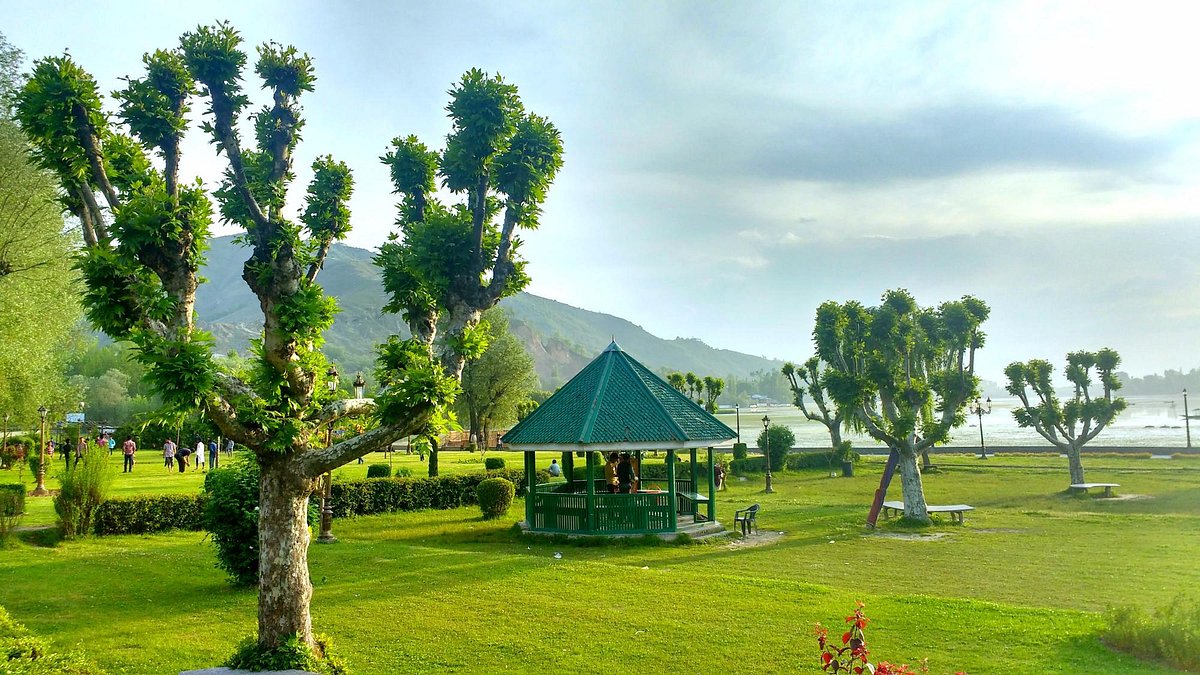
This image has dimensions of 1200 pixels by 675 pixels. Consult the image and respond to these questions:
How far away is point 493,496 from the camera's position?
24906 mm

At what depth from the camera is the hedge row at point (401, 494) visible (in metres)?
24.4

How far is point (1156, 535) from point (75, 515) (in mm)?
26711

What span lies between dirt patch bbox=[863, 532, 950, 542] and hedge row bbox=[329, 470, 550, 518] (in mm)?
13071

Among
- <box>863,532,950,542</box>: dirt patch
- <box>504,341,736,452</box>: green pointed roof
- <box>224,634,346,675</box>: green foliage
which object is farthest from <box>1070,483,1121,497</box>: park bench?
<box>224,634,346,675</box>: green foliage

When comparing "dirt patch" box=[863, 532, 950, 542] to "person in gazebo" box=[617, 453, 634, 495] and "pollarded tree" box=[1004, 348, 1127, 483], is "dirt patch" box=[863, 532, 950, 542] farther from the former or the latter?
"pollarded tree" box=[1004, 348, 1127, 483]

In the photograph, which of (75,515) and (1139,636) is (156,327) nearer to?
(1139,636)

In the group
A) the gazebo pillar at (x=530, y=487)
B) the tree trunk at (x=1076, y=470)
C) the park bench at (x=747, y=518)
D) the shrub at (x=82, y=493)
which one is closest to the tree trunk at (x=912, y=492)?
the park bench at (x=747, y=518)

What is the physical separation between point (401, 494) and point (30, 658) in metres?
18.6

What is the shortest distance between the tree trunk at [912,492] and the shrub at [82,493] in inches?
852

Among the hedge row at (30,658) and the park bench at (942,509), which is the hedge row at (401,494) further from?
the hedge row at (30,658)

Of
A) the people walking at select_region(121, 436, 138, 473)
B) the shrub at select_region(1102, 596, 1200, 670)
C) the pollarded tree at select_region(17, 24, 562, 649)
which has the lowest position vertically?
the shrub at select_region(1102, 596, 1200, 670)

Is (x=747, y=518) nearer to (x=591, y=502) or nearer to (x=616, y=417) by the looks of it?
(x=591, y=502)

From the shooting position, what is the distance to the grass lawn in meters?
10.0

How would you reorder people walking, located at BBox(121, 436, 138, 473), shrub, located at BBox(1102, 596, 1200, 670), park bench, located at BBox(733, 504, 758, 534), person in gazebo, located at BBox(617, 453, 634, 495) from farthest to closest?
people walking, located at BBox(121, 436, 138, 473), person in gazebo, located at BBox(617, 453, 634, 495), park bench, located at BBox(733, 504, 758, 534), shrub, located at BBox(1102, 596, 1200, 670)
